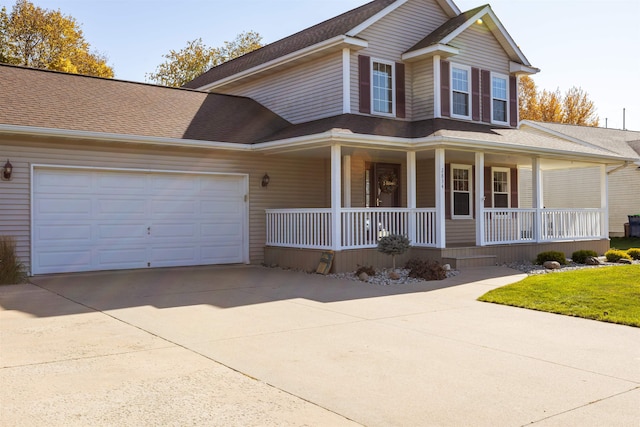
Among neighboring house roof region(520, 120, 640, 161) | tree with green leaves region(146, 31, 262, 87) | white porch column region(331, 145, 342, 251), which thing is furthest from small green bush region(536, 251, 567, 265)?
tree with green leaves region(146, 31, 262, 87)

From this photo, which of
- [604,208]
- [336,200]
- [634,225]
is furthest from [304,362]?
[634,225]

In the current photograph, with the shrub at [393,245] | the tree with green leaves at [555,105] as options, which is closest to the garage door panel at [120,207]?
the shrub at [393,245]

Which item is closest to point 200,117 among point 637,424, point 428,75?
point 428,75

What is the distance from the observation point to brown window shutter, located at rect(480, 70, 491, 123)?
17328 millimetres

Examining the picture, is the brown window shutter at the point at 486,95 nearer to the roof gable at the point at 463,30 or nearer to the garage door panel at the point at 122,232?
the roof gable at the point at 463,30

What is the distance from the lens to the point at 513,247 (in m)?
15.2

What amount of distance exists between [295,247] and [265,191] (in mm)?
1966

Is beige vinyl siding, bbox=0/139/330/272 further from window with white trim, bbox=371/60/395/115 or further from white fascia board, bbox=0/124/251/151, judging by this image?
window with white trim, bbox=371/60/395/115

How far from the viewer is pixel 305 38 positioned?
17.1 meters

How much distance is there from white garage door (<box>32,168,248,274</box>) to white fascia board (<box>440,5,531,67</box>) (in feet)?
22.7

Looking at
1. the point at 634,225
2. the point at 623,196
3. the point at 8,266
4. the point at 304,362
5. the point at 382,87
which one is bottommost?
the point at 304,362

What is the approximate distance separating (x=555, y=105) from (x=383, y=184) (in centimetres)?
3183

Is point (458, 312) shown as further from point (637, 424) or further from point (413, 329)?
point (637, 424)

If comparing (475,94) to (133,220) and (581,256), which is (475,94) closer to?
(581,256)
